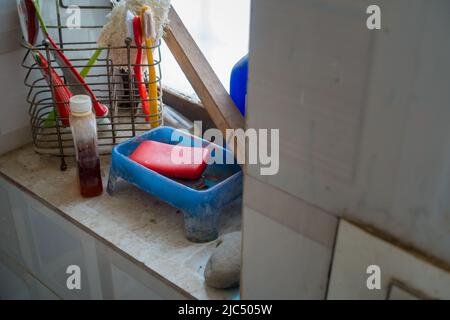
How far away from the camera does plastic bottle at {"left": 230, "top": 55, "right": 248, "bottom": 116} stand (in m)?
0.76

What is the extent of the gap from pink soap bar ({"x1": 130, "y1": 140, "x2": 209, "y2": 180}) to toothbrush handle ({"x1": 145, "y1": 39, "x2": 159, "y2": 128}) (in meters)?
0.09

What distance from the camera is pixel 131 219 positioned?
2.54 ft

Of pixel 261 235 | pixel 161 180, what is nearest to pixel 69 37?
pixel 161 180

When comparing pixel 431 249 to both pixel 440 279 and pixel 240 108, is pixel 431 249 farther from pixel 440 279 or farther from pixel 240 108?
pixel 240 108

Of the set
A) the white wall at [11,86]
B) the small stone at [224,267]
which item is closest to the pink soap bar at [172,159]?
the small stone at [224,267]

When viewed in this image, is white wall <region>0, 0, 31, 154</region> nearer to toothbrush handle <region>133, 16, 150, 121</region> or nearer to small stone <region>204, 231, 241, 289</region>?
toothbrush handle <region>133, 16, 150, 121</region>

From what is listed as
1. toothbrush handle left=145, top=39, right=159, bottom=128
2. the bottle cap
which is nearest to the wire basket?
toothbrush handle left=145, top=39, right=159, bottom=128

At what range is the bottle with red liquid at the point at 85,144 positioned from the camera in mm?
739

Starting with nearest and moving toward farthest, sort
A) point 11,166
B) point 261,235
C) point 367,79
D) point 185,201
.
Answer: point 367,79 → point 261,235 → point 185,201 → point 11,166

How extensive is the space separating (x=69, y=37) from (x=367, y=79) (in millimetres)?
688

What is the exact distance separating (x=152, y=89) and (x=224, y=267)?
36 cm

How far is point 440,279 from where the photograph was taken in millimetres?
387

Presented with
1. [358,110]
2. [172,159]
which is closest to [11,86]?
[172,159]

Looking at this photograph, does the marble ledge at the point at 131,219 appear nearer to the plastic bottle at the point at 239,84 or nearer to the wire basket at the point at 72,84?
the wire basket at the point at 72,84
